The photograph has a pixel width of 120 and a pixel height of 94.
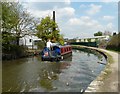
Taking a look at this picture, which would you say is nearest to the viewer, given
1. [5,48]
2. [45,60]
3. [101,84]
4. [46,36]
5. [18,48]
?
[101,84]

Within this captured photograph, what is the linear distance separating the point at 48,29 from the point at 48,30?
230mm

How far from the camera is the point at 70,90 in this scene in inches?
507

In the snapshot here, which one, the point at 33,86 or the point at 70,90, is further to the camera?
the point at 33,86

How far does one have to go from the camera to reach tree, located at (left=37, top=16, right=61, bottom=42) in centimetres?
4741

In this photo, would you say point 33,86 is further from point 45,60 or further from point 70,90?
point 45,60

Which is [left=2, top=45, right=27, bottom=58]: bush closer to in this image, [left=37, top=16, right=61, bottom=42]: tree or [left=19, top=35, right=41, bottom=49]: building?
[left=19, top=35, right=41, bottom=49]: building

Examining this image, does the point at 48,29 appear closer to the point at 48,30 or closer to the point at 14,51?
the point at 48,30

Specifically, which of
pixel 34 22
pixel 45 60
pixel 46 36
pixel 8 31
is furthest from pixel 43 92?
pixel 46 36

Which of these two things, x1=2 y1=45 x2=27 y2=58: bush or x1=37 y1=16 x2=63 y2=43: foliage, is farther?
x1=37 y1=16 x2=63 y2=43: foliage

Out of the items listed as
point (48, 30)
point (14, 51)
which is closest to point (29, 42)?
point (48, 30)

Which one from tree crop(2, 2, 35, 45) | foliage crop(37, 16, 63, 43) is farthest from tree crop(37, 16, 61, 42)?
tree crop(2, 2, 35, 45)

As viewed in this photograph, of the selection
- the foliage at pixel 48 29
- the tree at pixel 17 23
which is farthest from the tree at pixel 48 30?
the tree at pixel 17 23

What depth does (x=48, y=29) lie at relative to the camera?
162ft

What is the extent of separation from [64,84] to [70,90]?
187 cm
